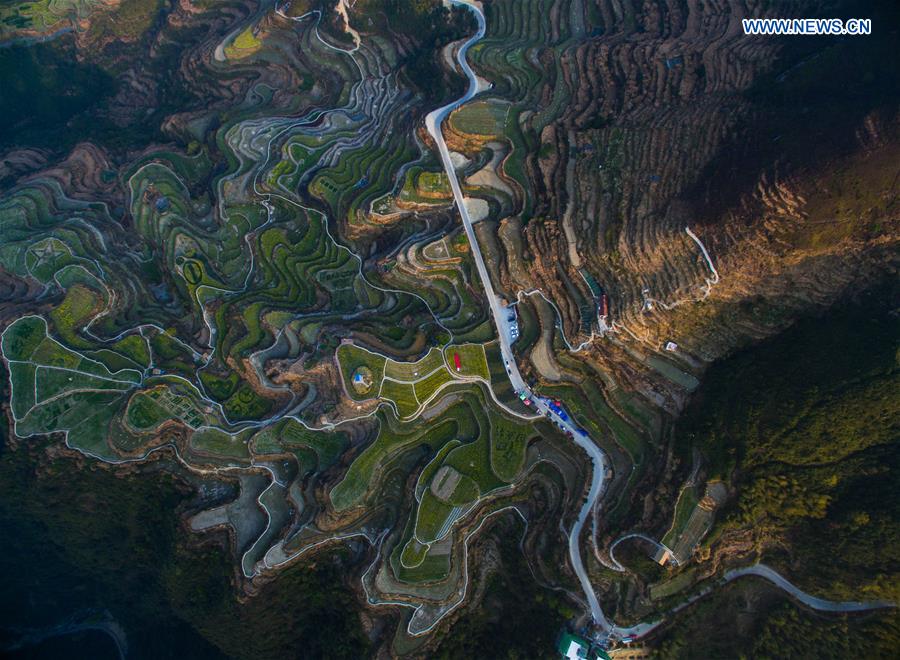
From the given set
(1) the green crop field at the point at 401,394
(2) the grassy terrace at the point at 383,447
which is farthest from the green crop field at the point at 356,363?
(2) the grassy terrace at the point at 383,447

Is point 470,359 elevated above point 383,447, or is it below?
above

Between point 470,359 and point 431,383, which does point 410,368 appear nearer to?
point 431,383

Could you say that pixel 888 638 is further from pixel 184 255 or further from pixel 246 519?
pixel 184 255

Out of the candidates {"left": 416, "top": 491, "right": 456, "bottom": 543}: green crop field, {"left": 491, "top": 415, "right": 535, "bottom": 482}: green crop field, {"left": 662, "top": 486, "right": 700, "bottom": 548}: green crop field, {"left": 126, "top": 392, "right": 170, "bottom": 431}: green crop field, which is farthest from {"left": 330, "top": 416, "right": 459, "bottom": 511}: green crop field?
{"left": 662, "top": 486, "right": 700, "bottom": 548}: green crop field

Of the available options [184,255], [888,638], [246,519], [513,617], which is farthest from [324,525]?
[888,638]

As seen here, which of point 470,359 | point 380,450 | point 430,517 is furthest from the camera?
point 470,359

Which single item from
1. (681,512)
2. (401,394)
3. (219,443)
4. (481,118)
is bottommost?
(219,443)

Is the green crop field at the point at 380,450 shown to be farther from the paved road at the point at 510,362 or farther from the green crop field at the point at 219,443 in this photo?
the green crop field at the point at 219,443

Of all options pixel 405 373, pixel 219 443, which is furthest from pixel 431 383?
pixel 219 443

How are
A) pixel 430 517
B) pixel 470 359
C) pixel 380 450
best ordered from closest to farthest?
pixel 430 517 < pixel 380 450 < pixel 470 359
